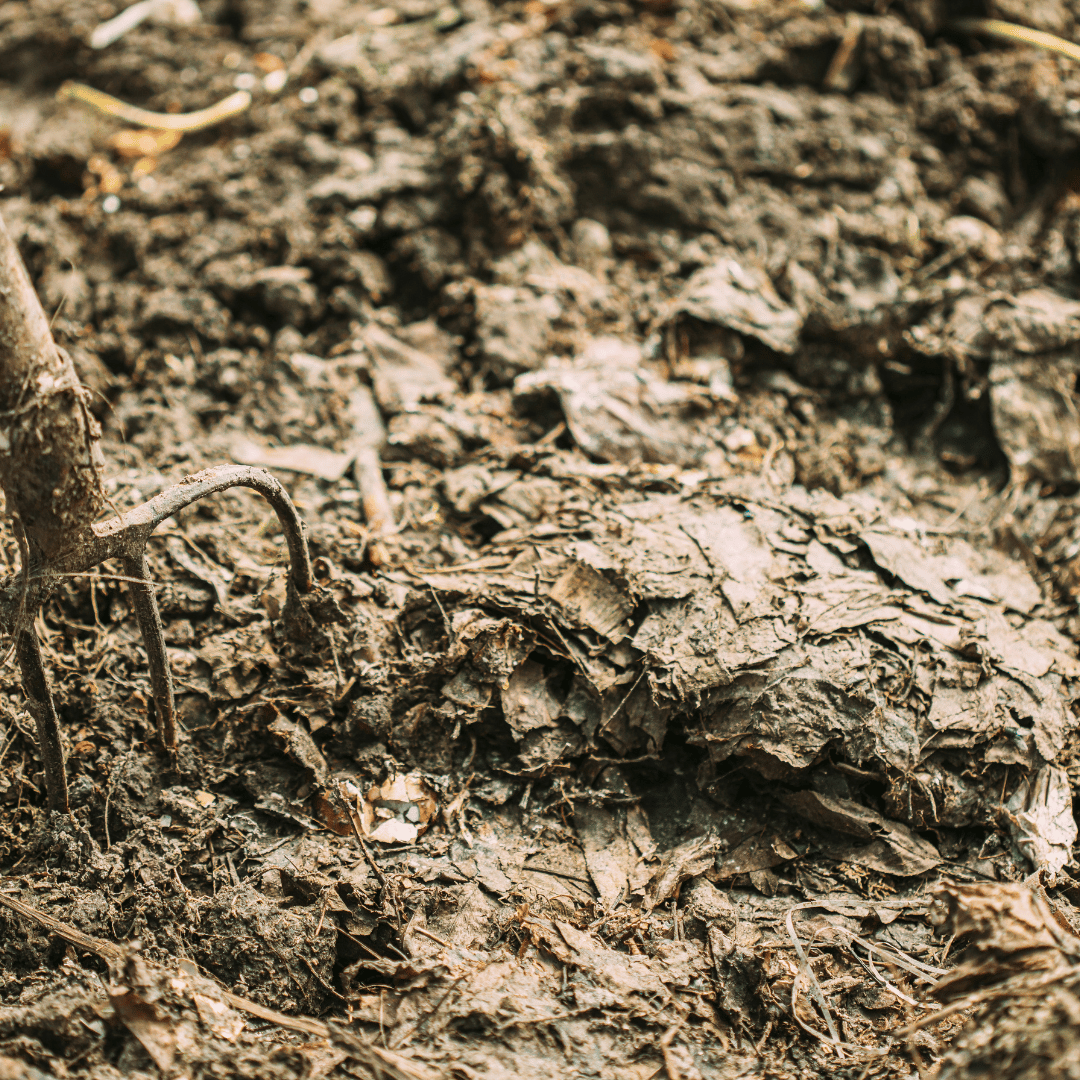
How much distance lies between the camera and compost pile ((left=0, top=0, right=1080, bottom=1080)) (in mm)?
1740

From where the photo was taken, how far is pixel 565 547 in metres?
2.43

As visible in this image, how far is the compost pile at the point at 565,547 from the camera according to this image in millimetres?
1740

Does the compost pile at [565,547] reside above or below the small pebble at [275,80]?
below

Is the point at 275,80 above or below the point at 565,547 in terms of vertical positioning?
above

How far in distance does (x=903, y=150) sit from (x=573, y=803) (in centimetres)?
366

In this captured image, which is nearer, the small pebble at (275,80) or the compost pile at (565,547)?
the compost pile at (565,547)

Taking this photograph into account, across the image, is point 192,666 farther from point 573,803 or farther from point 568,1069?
point 568,1069

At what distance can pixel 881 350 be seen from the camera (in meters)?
3.24

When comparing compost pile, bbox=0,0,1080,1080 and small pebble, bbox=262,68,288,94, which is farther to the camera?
small pebble, bbox=262,68,288,94

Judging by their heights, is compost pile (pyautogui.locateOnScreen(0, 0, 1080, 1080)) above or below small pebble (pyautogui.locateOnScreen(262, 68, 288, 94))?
below

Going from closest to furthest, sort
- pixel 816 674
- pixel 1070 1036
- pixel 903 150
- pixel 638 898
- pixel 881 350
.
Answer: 1. pixel 1070 1036
2. pixel 638 898
3. pixel 816 674
4. pixel 881 350
5. pixel 903 150

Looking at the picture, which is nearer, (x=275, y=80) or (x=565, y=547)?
(x=565, y=547)

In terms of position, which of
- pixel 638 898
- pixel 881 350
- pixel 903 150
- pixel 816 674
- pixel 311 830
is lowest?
pixel 638 898

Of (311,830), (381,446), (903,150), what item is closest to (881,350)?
(903,150)
